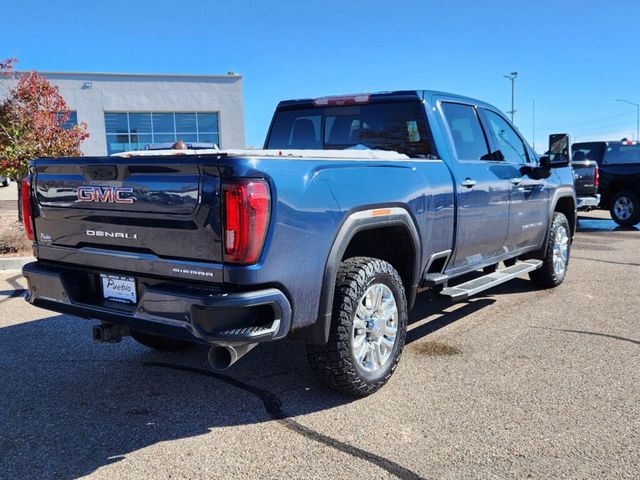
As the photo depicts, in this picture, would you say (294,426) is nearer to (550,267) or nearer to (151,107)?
(550,267)

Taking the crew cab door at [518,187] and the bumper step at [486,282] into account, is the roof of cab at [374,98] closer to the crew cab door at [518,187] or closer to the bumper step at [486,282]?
the crew cab door at [518,187]

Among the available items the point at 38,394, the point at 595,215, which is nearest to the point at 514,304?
the point at 38,394

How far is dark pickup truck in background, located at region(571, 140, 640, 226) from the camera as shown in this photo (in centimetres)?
1311

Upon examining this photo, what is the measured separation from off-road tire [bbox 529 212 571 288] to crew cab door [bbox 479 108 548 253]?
0.80ft

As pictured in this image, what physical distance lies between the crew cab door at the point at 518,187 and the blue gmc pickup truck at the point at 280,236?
46cm

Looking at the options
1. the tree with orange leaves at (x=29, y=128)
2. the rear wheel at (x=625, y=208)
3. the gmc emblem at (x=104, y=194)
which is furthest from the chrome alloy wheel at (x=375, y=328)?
the rear wheel at (x=625, y=208)

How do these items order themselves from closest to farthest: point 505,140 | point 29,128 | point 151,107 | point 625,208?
point 505,140
point 29,128
point 625,208
point 151,107

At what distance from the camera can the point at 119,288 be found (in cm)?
335

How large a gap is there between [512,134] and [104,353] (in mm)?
4418

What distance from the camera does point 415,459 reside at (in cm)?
297

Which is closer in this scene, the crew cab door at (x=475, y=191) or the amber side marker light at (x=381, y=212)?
the amber side marker light at (x=381, y=212)

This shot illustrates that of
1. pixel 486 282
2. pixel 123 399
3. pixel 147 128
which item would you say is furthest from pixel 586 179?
pixel 147 128

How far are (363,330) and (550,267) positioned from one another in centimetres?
375

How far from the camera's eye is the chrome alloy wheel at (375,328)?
3.64 metres
